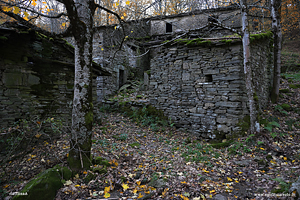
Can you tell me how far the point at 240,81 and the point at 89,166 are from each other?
4.97 metres

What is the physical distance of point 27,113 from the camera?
467cm

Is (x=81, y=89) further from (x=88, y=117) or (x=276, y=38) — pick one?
(x=276, y=38)

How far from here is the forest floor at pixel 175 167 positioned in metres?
2.66

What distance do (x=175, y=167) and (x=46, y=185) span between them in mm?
2472

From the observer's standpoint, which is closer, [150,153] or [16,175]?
[16,175]

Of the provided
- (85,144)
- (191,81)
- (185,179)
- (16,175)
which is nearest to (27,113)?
(16,175)

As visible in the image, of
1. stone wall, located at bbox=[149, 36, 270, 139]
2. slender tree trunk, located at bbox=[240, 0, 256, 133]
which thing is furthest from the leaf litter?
stone wall, located at bbox=[149, 36, 270, 139]

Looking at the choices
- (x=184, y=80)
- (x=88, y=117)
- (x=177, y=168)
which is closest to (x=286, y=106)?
(x=184, y=80)

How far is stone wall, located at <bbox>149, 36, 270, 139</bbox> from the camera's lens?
512 centimetres

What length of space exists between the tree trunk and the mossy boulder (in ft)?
0.78

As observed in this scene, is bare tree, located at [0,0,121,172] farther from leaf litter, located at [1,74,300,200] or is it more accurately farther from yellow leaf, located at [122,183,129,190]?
yellow leaf, located at [122,183,129,190]

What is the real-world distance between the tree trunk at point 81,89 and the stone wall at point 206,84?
411 cm

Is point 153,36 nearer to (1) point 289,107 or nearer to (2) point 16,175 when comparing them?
(1) point 289,107

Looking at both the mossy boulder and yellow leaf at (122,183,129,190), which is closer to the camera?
the mossy boulder
